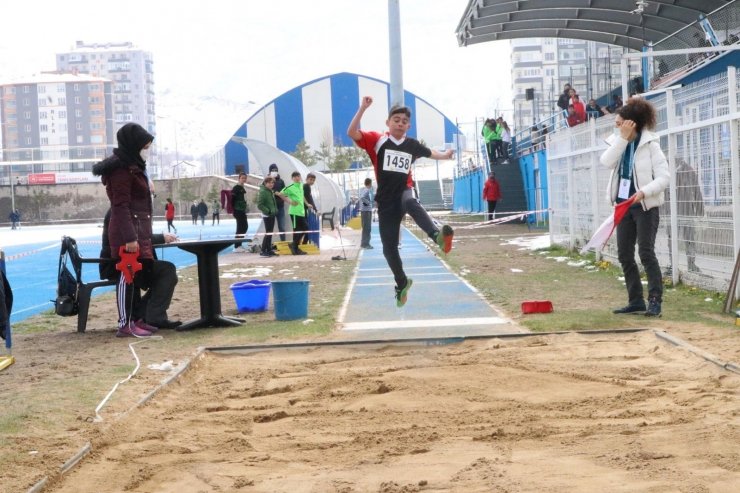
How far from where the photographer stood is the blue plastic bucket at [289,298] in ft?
35.2

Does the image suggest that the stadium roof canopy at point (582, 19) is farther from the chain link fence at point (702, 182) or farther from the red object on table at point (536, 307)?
the red object on table at point (536, 307)

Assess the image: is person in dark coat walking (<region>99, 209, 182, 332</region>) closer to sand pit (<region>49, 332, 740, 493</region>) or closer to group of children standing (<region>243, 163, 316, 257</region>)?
sand pit (<region>49, 332, 740, 493</region>)

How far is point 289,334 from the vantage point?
9.60 m

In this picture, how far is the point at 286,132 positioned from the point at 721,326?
108545 millimetres

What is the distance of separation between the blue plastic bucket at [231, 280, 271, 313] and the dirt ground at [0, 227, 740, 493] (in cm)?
306

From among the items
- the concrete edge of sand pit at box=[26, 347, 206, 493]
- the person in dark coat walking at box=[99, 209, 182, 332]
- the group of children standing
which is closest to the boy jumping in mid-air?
the concrete edge of sand pit at box=[26, 347, 206, 493]

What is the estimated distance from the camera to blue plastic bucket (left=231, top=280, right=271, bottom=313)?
1180 centimetres

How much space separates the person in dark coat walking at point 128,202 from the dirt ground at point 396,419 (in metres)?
1.36

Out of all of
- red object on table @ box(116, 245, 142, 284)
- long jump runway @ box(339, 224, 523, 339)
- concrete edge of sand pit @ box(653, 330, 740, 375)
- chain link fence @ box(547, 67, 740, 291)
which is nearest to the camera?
concrete edge of sand pit @ box(653, 330, 740, 375)

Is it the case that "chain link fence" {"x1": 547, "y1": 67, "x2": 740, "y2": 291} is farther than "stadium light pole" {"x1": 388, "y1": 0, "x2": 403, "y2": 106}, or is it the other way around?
"stadium light pole" {"x1": 388, "y1": 0, "x2": 403, "y2": 106}

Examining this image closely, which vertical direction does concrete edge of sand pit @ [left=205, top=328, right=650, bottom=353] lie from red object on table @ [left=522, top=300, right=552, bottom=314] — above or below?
below

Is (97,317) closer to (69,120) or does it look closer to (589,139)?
(589,139)

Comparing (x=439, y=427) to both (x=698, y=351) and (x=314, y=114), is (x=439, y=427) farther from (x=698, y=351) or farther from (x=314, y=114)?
(x=314, y=114)

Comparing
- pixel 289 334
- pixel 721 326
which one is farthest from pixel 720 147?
pixel 289 334
